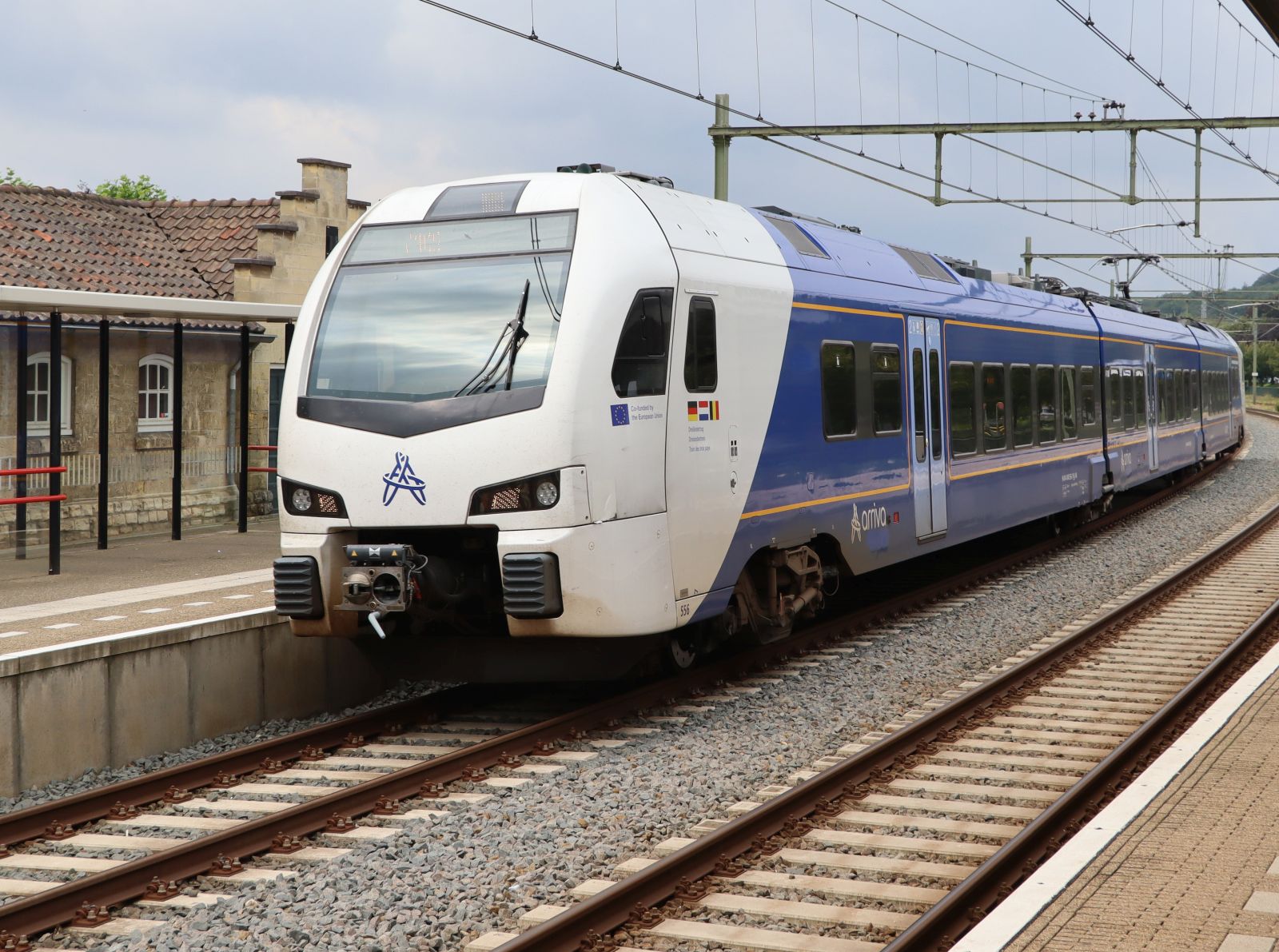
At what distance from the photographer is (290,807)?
278 inches

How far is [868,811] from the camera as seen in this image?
7242mm

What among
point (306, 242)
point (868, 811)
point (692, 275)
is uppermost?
point (306, 242)

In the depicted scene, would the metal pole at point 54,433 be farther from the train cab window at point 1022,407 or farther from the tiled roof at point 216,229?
the train cab window at point 1022,407

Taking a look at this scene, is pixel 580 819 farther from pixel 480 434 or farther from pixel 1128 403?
pixel 1128 403

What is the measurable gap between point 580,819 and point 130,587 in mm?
6244

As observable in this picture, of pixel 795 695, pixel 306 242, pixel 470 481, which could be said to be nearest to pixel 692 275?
pixel 470 481

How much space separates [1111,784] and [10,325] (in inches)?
411

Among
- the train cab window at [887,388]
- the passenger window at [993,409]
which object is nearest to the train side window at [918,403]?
the train cab window at [887,388]

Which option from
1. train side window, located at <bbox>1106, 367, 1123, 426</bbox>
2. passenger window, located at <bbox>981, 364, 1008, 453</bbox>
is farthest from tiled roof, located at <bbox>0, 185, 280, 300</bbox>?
train side window, located at <bbox>1106, 367, 1123, 426</bbox>

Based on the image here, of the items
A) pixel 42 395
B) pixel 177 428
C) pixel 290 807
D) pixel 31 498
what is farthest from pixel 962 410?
pixel 42 395

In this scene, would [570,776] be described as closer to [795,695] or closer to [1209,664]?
[795,695]

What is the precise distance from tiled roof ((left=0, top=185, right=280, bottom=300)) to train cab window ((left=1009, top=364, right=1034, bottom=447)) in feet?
37.4

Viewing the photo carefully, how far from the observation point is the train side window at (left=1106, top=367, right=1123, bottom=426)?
20906 mm

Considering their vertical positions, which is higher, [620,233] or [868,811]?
[620,233]
